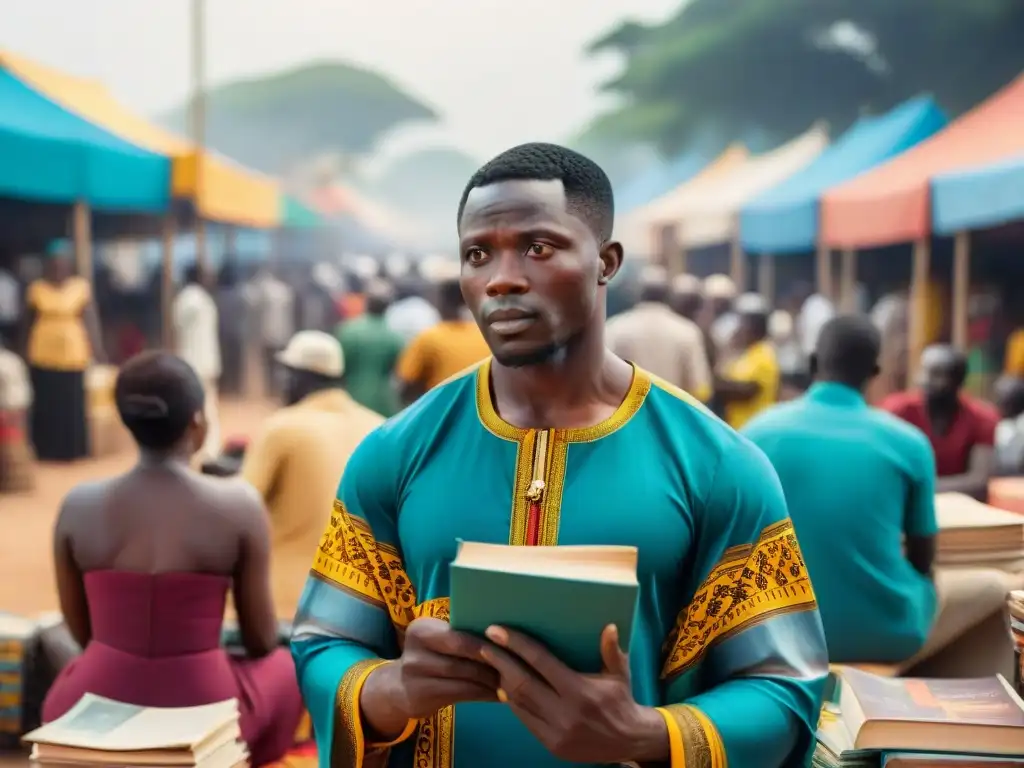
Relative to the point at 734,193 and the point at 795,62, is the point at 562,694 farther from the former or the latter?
the point at 795,62

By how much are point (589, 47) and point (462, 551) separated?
17219 millimetres

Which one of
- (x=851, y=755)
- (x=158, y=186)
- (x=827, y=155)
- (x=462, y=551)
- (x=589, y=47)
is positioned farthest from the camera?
(x=589, y=47)

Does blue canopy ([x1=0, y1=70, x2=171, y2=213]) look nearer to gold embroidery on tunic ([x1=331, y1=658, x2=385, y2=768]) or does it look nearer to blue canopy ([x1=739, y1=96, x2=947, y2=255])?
blue canopy ([x1=739, y1=96, x2=947, y2=255])

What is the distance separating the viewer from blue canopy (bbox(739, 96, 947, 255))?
36.8 ft

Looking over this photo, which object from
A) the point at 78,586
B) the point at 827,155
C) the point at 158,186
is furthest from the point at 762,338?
the point at 827,155

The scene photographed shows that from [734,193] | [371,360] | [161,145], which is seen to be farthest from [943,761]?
[734,193]

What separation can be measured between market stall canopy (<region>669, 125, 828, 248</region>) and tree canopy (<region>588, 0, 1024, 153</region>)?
1.34 metres

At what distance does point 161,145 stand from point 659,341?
699cm

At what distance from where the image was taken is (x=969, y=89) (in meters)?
15.4

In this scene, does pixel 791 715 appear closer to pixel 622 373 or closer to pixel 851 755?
pixel 622 373

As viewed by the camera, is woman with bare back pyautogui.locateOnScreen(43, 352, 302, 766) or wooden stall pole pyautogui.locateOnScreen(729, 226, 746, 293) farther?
wooden stall pole pyautogui.locateOnScreen(729, 226, 746, 293)

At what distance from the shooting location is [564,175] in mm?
1434

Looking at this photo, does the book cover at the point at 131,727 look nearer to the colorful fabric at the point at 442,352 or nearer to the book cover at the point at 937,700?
the book cover at the point at 937,700

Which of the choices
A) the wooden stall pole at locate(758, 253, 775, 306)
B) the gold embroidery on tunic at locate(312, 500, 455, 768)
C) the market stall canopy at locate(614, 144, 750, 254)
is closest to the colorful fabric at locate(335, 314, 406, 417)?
the gold embroidery on tunic at locate(312, 500, 455, 768)
